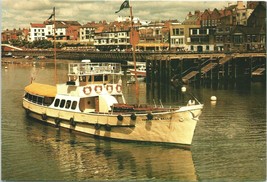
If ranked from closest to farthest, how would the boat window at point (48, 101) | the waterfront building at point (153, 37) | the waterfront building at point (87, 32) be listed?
1. the boat window at point (48, 101)
2. the waterfront building at point (153, 37)
3. the waterfront building at point (87, 32)

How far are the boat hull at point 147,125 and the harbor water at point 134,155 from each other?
391 mm

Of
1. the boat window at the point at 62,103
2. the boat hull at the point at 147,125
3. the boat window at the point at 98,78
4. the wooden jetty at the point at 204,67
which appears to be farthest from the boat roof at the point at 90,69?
the wooden jetty at the point at 204,67

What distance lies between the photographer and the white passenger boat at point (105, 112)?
858 inches

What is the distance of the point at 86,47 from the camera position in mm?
106000

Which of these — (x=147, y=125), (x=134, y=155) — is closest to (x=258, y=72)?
(x=147, y=125)

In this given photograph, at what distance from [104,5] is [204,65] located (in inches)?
1276

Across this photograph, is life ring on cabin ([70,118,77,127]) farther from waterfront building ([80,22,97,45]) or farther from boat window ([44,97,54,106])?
waterfront building ([80,22,97,45])

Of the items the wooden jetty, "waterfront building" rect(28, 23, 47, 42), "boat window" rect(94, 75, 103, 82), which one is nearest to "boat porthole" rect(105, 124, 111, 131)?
"boat window" rect(94, 75, 103, 82)

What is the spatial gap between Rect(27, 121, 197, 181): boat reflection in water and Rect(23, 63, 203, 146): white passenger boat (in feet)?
1.80

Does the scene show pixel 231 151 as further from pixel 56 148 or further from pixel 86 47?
pixel 86 47

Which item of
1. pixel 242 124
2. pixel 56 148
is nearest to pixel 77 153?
pixel 56 148

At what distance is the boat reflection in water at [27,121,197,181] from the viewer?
1856 centimetres

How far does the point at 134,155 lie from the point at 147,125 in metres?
1.78

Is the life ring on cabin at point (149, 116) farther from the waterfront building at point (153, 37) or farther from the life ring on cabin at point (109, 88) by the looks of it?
the waterfront building at point (153, 37)
